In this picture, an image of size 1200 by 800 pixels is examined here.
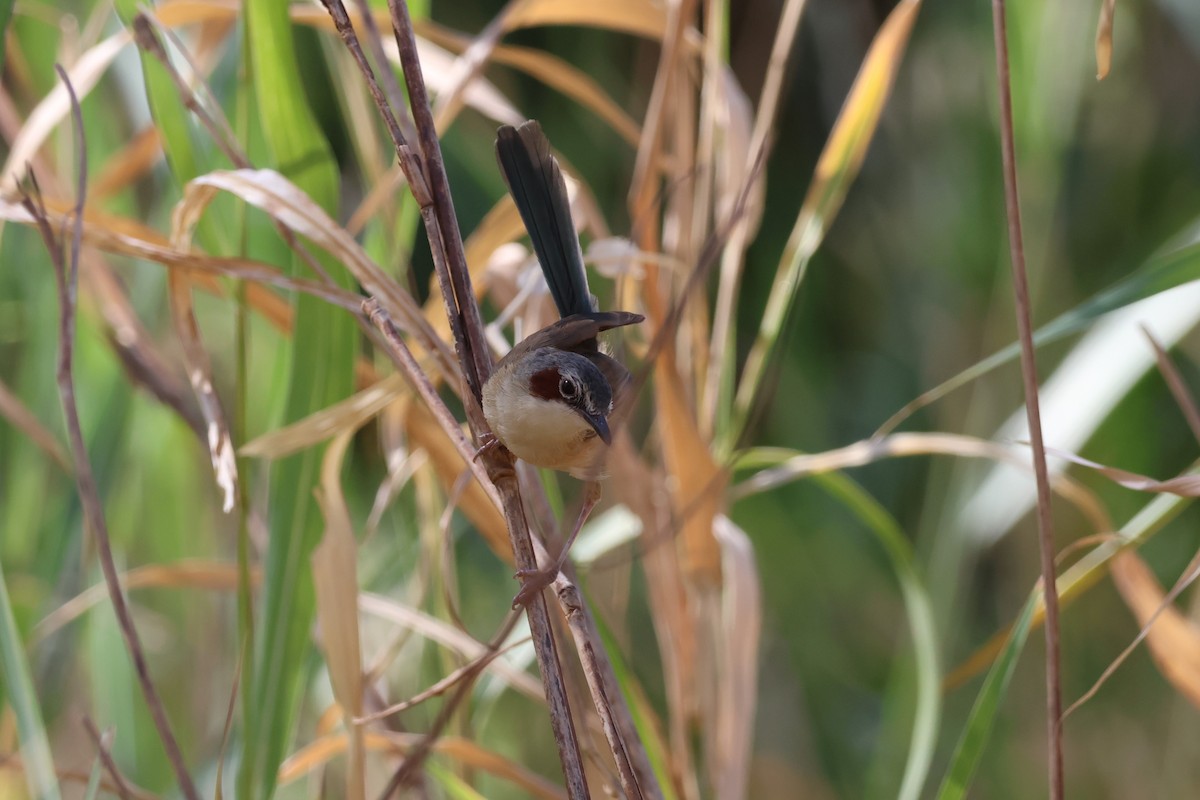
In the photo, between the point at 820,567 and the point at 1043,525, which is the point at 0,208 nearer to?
the point at 1043,525

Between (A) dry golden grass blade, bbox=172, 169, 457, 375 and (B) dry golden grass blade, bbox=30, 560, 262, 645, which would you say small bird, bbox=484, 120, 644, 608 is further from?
(B) dry golden grass blade, bbox=30, 560, 262, 645

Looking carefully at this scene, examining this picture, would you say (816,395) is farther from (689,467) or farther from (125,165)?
(125,165)

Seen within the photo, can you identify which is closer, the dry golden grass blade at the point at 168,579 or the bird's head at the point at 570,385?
the bird's head at the point at 570,385

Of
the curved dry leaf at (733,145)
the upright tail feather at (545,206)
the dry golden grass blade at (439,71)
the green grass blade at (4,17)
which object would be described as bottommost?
the upright tail feather at (545,206)

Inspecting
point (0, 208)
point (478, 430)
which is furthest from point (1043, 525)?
point (0, 208)

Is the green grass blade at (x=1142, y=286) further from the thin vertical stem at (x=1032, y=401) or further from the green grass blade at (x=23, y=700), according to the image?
the green grass blade at (x=23, y=700)

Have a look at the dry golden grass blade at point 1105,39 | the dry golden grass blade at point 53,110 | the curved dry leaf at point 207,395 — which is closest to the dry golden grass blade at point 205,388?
the curved dry leaf at point 207,395

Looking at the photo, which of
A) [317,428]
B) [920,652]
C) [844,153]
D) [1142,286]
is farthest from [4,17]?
[920,652]

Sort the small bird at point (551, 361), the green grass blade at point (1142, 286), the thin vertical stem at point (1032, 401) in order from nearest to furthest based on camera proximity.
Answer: the thin vertical stem at point (1032, 401), the green grass blade at point (1142, 286), the small bird at point (551, 361)
